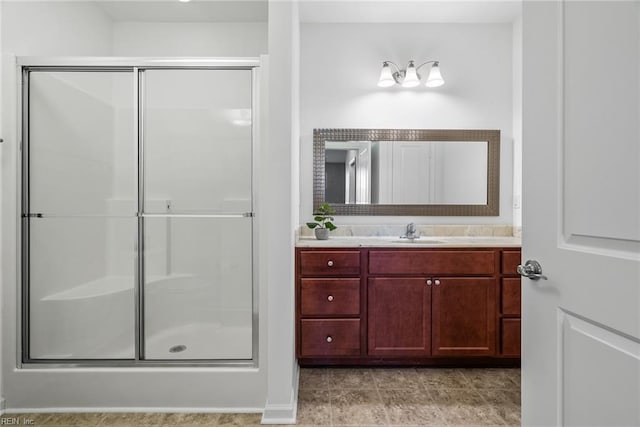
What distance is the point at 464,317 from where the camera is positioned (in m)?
2.33

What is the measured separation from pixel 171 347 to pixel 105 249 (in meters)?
0.67

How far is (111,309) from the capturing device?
203 cm

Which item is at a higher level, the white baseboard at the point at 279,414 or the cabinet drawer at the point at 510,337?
the cabinet drawer at the point at 510,337

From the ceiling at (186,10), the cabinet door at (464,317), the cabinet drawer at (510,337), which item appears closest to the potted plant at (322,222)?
the cabinet door at (464,317)

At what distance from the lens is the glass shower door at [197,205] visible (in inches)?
77.8

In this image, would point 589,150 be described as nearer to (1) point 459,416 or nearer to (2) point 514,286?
(1) point 459,416

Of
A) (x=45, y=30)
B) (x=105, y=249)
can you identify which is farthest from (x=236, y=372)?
(x=45, y=30)

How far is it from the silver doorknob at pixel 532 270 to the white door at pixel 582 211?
0.06 ft

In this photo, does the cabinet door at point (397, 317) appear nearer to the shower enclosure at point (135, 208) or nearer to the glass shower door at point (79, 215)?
the shower enclosure at point (135, 208)

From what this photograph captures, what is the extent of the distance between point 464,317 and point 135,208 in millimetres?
2136

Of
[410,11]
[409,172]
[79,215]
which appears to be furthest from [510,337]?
[79,215]

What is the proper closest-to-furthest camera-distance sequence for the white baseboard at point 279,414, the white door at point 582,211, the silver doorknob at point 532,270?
the white door at point 582,211 < the silver doorknob at point 532,270 < the white baseboard at point 279,414

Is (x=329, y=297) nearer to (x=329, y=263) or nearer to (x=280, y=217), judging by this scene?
(x=329, y=263)

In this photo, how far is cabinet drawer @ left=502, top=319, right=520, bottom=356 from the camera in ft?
7.63
